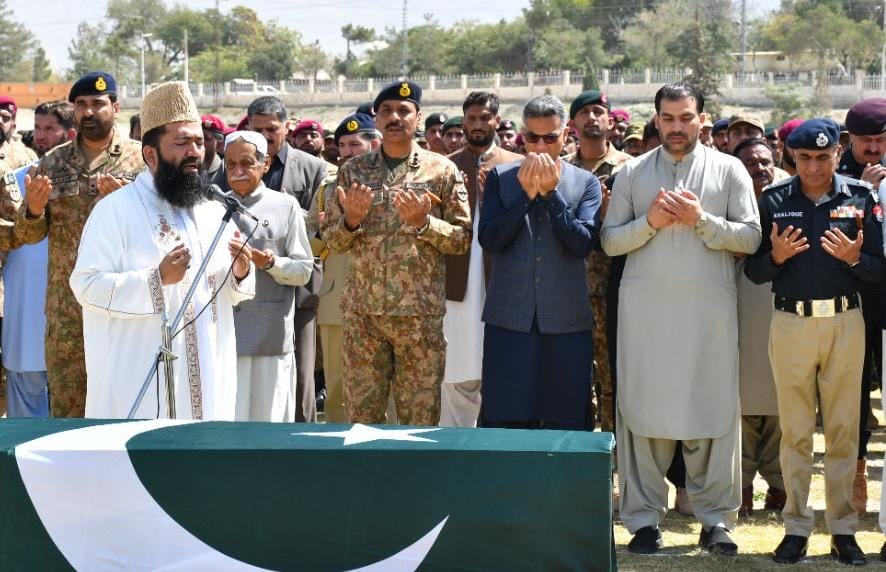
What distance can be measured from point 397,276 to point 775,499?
2319 mm

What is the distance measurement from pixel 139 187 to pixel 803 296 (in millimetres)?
2989

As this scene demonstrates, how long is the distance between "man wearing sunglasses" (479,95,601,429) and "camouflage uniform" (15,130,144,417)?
2047 millimetres

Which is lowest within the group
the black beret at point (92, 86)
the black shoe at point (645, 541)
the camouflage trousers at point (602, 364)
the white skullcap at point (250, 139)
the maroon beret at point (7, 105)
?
the black shoe at point (645, 541)

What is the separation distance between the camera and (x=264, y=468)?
12.7 feet

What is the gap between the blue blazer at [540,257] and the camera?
631 cm

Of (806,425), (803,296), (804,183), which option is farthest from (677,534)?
(804,183)

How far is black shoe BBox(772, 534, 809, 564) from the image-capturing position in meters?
A: 5.90

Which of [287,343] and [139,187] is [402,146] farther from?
[139,187]

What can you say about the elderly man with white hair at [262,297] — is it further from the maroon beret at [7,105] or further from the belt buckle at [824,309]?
A: the maroon beret at [7,105]

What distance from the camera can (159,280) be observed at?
5297 mm

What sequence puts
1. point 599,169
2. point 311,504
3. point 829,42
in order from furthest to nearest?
point 829,42 < point 599,169 < point 311,504

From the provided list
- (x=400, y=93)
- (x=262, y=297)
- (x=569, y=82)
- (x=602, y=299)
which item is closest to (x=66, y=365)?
(x=262, y=297)

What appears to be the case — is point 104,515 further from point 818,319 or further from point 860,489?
point 860,489

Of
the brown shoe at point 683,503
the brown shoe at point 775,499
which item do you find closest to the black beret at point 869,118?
the brown shoe at point 775,499
